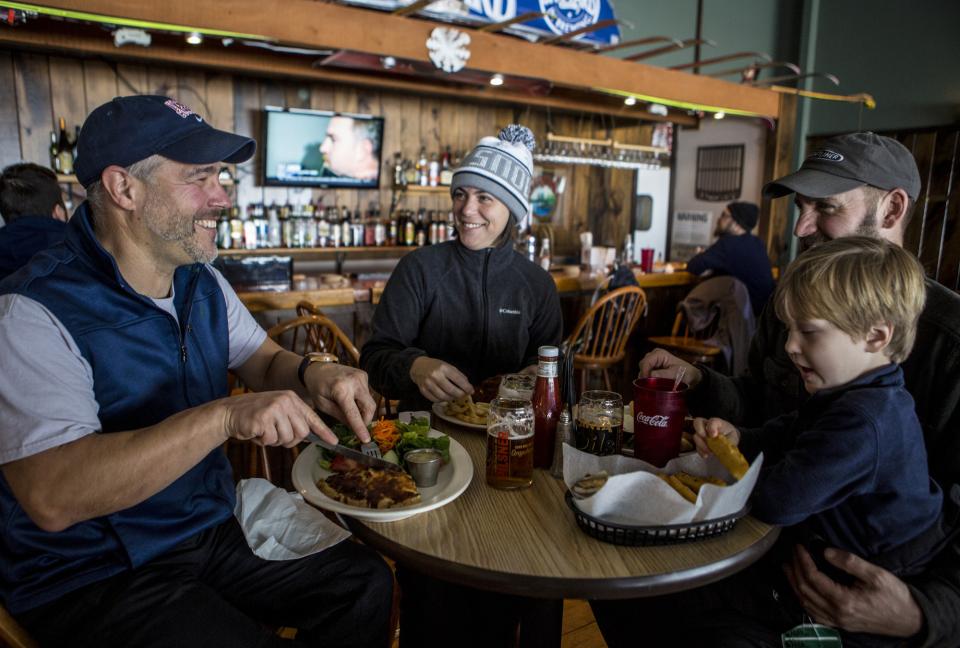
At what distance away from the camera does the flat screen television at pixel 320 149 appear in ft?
17.8

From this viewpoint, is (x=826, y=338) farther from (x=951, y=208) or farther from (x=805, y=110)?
(x=805, y=110)

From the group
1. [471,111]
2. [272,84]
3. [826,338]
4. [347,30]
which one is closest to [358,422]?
[826,338]

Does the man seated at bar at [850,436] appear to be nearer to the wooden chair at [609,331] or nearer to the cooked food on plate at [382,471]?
the cooked food on plate at [382,471]

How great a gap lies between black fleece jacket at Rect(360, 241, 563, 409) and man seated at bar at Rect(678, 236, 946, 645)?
106 centimetres

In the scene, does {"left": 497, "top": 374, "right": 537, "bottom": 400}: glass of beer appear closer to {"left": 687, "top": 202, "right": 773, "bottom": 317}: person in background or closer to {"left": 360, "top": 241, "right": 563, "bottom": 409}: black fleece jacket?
{"left": 360, "top": 241, "right": 563, "bottom": 409}: black fleece jacket

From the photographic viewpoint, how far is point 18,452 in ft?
3.85

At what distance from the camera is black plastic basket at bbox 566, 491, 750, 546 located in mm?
1161

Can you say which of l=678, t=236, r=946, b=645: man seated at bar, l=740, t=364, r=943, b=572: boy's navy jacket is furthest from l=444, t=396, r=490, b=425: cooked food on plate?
l=740, t=364, r=943, b=572: boy's navy jacket

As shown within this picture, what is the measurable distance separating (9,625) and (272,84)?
514cm

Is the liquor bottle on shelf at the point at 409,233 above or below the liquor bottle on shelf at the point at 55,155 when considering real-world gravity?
below

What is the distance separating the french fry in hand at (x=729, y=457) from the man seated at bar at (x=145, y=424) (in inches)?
29.4

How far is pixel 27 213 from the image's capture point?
124 inches

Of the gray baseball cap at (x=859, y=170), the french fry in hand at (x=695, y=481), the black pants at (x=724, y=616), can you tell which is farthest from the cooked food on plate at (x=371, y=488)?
the gray baseball cap at (x=859, y=170)

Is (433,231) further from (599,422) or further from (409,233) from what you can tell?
(599,422)
